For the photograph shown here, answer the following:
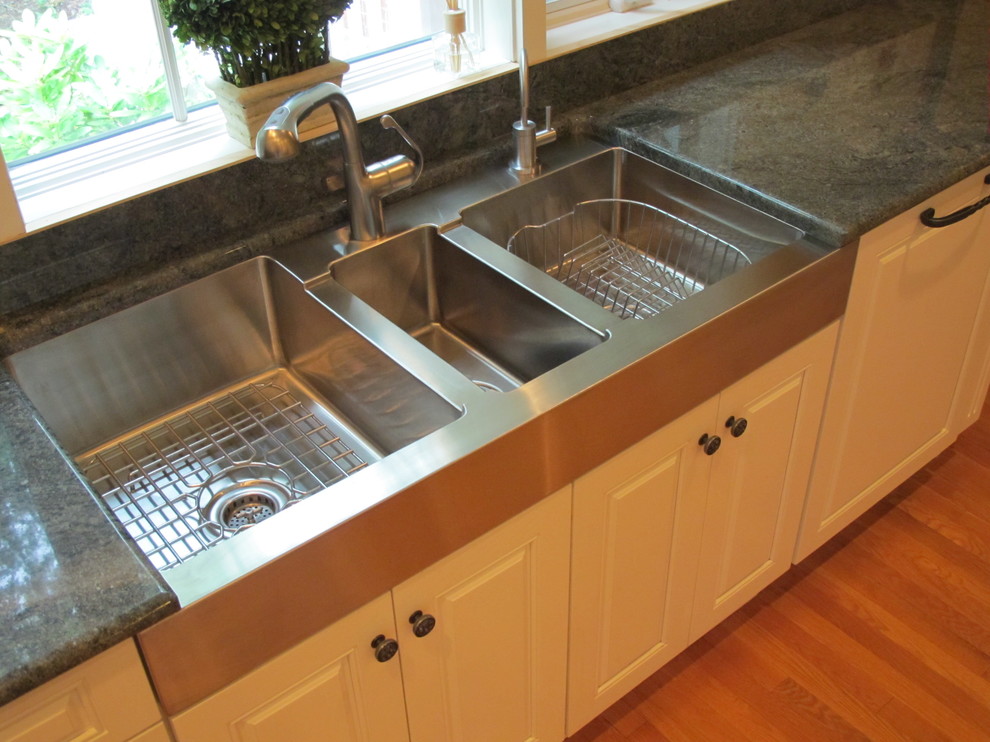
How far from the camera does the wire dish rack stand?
179 cm

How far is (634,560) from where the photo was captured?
5.42ft

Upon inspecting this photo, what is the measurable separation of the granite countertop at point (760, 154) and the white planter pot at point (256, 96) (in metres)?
0.53

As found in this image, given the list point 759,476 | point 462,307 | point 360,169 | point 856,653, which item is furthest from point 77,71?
point 856,653

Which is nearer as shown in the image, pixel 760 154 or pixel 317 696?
pixel 317 696

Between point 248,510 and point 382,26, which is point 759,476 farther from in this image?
point 382,26

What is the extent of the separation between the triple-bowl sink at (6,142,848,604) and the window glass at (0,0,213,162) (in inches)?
13.6

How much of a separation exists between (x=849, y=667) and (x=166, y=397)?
→ 142 cm

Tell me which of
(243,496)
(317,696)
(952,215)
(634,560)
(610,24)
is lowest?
(634,560)

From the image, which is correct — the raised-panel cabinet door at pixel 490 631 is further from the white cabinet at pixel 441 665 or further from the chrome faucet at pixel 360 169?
the chrome faucet at pixel 360 169

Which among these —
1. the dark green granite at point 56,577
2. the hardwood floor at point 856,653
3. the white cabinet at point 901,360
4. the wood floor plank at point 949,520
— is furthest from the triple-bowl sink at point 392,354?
the wood floor plank at point 949,520

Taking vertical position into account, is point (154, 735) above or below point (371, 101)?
below

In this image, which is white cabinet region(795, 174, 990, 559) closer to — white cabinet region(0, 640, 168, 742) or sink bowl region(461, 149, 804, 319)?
sink bowl region(461, 149, 804, 319)

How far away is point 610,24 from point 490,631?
1.25m

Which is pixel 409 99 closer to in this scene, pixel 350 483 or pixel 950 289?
pixel 350 483
